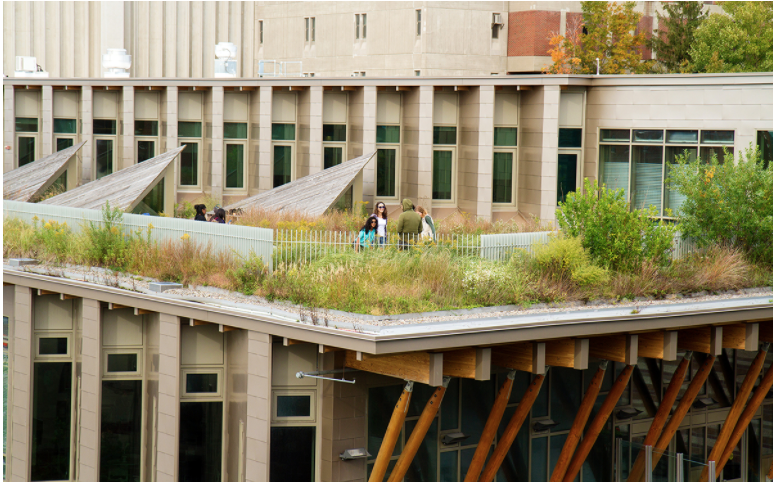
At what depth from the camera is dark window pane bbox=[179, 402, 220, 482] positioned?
1416cm

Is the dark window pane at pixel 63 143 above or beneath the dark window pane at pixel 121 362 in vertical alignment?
above

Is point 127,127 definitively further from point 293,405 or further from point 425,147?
point 293,405

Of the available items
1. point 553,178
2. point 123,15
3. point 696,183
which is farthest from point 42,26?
point 696,183

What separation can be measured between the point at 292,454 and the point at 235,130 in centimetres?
1907

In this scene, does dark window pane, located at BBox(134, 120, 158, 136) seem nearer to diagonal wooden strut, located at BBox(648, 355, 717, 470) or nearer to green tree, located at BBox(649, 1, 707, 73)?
diagonal wooden strut, located at BBox(648, 355, 717, 470)

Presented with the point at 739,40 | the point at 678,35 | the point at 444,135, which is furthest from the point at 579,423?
the point at 678,35

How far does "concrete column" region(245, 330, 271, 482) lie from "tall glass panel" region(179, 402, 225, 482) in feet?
3.73

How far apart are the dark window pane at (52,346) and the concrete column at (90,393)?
35.8 inches

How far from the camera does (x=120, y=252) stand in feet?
54.5

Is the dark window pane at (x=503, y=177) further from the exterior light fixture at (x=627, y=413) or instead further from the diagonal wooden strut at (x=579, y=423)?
the diagonal wooden strut at (x=579, y=423)

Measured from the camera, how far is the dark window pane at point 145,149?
31719 millimetres

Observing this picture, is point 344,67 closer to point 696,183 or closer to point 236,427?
point 696,183

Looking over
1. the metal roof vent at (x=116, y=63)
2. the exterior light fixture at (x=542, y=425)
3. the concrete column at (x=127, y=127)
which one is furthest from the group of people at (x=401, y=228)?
the metal roof vent at (x=116, y=63)

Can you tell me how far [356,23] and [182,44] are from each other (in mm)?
10543
